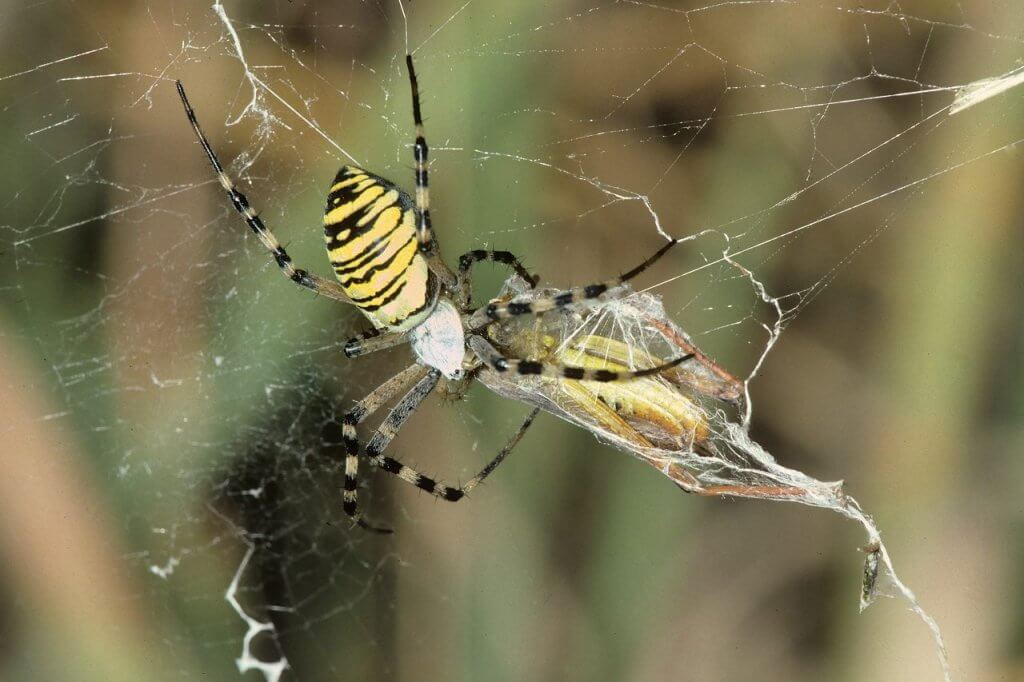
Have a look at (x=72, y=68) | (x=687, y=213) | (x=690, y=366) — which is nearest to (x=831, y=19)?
(x=687, y=213)

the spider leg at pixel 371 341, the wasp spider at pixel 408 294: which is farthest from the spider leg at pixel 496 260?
the spider leg at pixel 371 341

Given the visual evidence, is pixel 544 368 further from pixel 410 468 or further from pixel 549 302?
pixel 410 468

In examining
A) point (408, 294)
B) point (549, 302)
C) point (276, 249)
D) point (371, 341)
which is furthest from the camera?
point (371, 341)

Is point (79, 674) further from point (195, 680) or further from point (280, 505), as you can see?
point (280, 505)

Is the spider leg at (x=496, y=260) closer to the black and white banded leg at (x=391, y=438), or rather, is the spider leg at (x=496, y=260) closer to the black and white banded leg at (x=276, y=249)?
the black and white banded leg at (x=276, y=249)

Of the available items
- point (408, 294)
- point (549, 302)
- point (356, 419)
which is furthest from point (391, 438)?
point (549, 302)

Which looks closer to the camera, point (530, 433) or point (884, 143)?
point (884, 143)

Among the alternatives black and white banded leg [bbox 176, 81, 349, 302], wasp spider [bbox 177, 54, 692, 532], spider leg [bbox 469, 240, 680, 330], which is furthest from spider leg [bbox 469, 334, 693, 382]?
black and white banded leg [bbox 176, 81, 349, 302]
